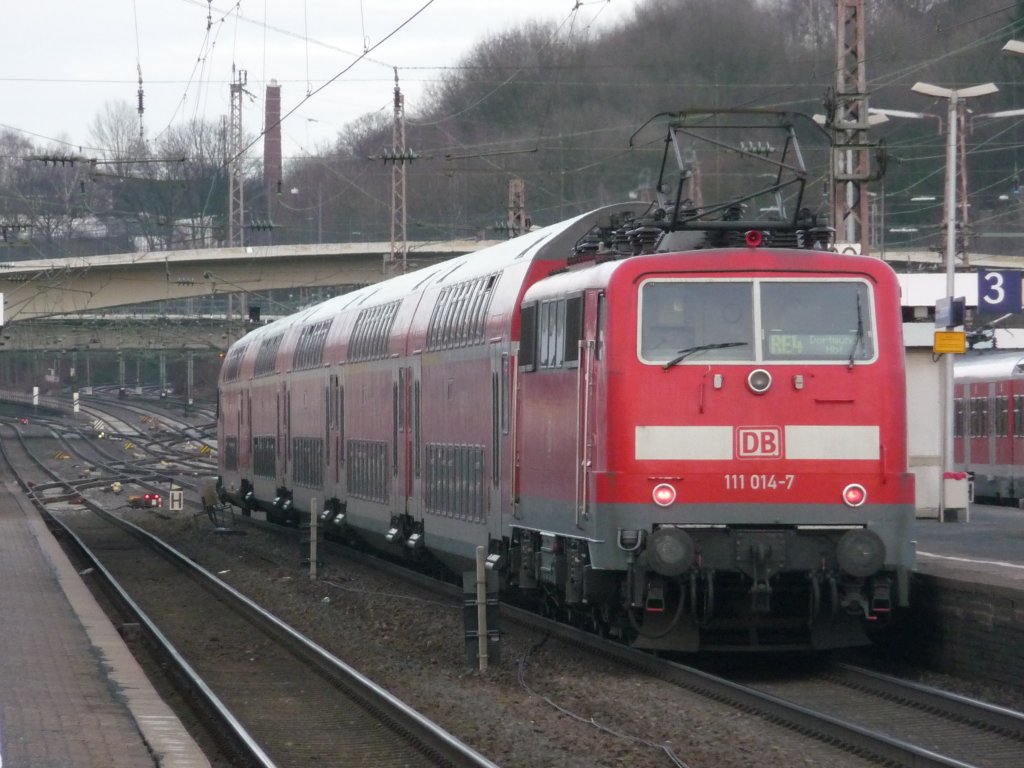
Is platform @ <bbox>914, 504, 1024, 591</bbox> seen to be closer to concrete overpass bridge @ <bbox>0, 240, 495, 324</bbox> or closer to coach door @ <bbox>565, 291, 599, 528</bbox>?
coach door @ <bbox>565, 291, 599, 528</bbox>

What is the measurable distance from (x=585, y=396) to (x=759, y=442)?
1.33 m

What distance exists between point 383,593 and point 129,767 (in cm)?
1072

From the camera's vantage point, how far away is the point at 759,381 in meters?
11.5

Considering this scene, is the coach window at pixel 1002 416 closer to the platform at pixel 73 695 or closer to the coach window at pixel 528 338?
the platform at pixel 73 695

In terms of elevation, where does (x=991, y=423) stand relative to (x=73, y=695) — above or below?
above

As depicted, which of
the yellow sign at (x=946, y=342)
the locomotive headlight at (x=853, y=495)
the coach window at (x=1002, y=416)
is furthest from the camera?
the coach window at (x=1002, y=416)

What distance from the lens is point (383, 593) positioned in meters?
19.2

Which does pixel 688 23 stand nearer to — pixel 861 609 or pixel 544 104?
pixel 544 104

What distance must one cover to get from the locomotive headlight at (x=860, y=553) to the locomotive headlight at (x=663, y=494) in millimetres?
1187

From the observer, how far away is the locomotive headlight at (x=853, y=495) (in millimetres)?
11438

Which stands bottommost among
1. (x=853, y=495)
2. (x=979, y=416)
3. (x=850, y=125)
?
(x=853, y=495)

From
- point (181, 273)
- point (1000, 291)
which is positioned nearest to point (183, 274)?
point (181, 273)

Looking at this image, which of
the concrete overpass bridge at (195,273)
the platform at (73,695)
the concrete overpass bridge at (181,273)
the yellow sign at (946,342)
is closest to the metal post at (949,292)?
the yellow sign at (946,342)

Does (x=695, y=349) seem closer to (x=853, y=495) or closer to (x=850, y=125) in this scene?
(x=853, y=495)
